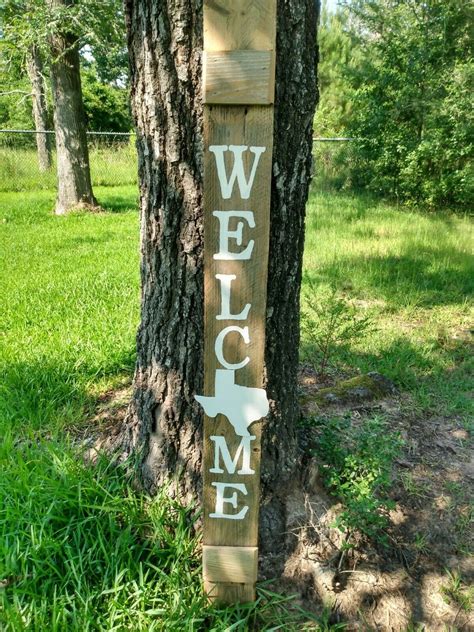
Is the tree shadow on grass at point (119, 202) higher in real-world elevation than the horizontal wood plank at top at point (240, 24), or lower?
lower

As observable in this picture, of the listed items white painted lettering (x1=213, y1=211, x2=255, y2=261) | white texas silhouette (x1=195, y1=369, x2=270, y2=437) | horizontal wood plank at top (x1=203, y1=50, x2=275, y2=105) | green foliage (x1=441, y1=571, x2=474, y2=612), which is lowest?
green foliage (x1=441, y1=571, x2=474, y2=612)

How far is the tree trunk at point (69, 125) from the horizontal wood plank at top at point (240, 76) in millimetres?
7567

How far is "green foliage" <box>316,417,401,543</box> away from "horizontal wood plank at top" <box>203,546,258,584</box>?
35 cm

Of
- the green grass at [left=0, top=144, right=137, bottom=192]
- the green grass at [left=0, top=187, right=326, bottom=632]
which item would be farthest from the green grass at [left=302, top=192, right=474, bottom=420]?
the green grass at [left=0, top=144, right=137, bottom=192]

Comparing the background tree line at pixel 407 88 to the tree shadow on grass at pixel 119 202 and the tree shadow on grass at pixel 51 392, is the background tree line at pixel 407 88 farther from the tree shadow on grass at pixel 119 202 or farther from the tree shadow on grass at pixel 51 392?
the tree shadow on grass at pixel 51 392

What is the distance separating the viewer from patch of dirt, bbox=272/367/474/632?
1.77 m

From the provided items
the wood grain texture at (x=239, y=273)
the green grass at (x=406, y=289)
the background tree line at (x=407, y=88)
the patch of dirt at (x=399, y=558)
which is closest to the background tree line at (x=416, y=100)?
the background tree line at (x=407, y=88)

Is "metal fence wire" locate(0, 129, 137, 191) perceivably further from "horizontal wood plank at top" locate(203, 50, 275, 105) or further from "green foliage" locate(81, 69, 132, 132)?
"horizontal wood plank at top" locate(203, 50, 275, 105)

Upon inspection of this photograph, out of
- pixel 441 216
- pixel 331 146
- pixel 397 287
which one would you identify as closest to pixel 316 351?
pixel 397 287

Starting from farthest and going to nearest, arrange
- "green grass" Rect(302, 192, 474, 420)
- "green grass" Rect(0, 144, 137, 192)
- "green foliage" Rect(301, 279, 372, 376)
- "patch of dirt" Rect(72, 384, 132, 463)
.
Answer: "green grass" Rect(0, 144, 137, 192), "green grass" Rect(302, 192, 474, 420), "green foliage" Rect(301, 279, 372, 376), "patch of dirt" Rect(72, 384, 132, 463)

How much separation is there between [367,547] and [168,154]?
160 cm

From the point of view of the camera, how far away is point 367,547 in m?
1.92

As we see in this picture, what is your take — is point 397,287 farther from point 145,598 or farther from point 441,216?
point 441,216

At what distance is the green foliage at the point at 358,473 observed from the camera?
5.98 feet
